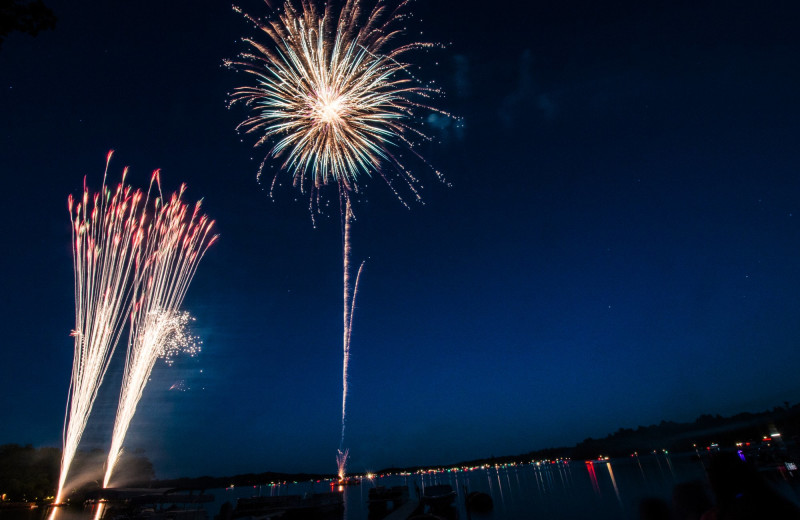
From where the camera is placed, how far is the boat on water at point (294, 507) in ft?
105

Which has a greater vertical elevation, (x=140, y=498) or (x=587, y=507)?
(x=140, y=498)

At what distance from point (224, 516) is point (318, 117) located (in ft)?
90.3

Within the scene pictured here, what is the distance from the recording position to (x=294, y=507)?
32.2m

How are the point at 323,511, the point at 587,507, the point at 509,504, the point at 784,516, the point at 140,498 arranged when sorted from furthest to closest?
the point at 509,504
the point at 587,507
the point at 323,511
the point at 140,498
the point at 784,516

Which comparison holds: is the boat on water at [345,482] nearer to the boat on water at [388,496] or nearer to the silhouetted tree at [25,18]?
the boat on water at [388,496]

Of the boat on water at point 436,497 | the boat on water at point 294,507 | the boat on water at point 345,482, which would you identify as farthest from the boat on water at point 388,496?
the boat on water at point 345,482

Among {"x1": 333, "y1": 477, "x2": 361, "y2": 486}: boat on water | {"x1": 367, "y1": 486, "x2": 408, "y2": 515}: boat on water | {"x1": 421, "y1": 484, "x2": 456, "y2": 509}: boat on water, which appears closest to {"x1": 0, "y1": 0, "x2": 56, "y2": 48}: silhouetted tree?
{"x1": 421, "y1": 484, "x2": 456, "y2": 509}: boat on water

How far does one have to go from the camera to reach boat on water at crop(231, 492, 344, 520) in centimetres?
3186

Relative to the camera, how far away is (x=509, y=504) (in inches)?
2331

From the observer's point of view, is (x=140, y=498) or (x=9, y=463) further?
(x=9, y=463)

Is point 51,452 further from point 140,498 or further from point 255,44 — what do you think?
point 255,44

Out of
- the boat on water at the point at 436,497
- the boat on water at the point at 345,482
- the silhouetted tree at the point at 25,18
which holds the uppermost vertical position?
the silhouetted tree at the point at 25,18

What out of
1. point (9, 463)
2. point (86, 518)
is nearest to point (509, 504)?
point (86, 518)

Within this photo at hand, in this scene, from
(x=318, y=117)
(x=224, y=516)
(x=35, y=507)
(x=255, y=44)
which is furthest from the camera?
(x=35, y=507)
